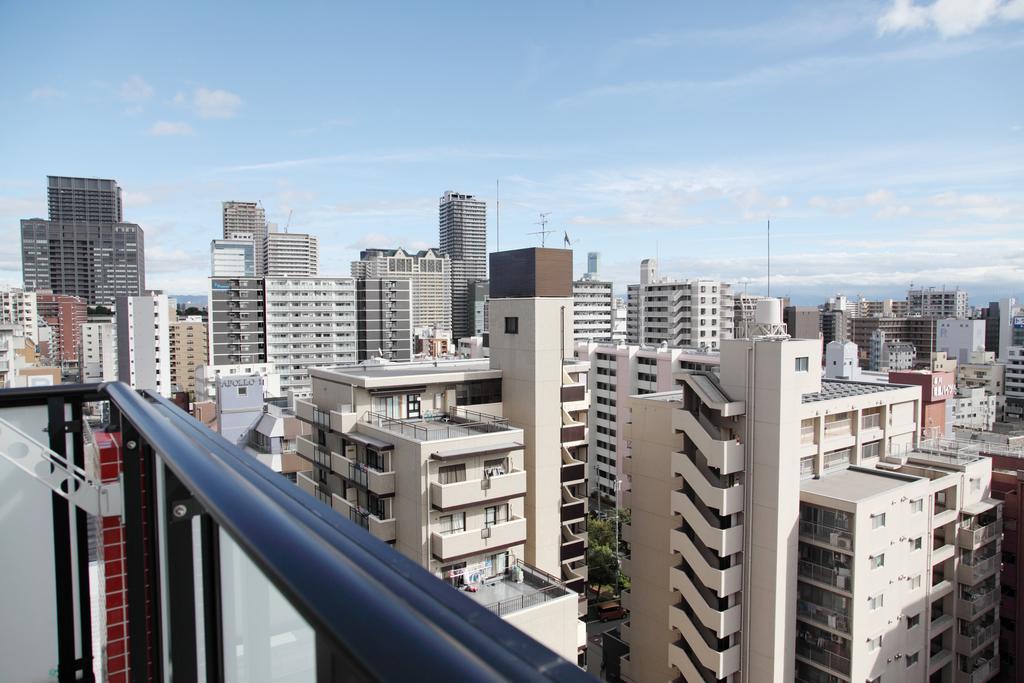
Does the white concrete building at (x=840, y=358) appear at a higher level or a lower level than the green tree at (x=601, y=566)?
higher

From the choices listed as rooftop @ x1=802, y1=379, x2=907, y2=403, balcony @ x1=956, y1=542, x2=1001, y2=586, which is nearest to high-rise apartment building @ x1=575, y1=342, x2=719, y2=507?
rooftop @ x1=802, y1=379, x2=907, y2=403

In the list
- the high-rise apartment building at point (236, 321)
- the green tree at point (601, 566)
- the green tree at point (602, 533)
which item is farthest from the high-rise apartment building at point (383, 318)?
the green tree at point (601, 566)

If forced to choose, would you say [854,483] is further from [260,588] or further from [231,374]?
[231,374]

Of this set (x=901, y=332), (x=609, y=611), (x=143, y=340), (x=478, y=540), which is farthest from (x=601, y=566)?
(x=901, y=332)

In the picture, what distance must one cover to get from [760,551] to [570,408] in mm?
4492

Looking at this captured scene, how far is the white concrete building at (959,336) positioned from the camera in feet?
170

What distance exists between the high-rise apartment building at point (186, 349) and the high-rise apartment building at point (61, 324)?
517 inches

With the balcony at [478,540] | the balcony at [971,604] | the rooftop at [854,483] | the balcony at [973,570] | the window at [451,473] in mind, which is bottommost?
the balcony at [971,604]

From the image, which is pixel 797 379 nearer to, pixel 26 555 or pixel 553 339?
pixel 553 339

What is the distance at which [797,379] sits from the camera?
9180 mm

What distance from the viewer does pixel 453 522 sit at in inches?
388

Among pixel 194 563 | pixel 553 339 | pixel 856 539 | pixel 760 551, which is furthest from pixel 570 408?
pixel 194 563

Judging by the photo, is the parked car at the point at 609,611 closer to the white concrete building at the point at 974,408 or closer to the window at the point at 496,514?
the window at the point at 496,514

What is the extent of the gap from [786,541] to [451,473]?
15.7 feet
